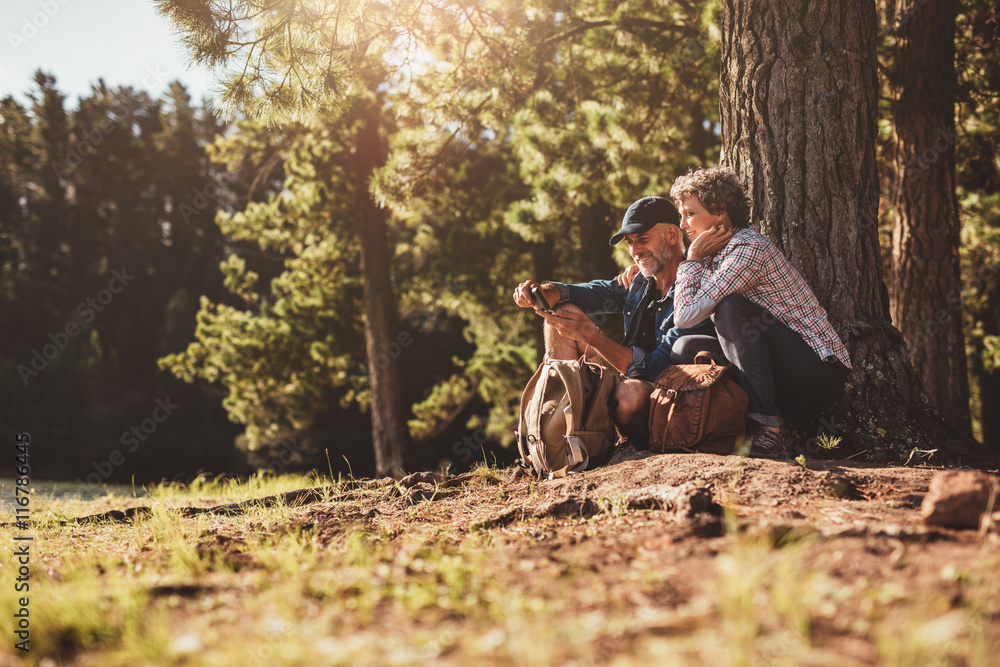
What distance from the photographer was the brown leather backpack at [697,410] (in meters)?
2.92

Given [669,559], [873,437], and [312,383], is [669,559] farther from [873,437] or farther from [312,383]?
[312,383]

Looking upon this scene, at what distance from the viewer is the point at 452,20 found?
5305mm

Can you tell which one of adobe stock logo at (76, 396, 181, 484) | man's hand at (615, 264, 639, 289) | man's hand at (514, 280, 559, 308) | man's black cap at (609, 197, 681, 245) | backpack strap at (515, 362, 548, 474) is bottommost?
adobe stock logo at (76, 396, 181, 484)

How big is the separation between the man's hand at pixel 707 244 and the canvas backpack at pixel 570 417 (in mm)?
710

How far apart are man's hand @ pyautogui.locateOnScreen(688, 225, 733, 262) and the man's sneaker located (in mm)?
878

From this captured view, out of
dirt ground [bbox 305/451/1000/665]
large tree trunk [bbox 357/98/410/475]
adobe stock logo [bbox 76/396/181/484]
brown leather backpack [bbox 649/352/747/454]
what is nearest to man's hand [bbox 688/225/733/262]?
brown leather backpack [bbox 649/352/747/454]

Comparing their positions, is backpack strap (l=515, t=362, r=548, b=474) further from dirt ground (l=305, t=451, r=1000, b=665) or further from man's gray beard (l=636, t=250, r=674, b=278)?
man's gray beard (l=636, t=250, r=674, b=278)

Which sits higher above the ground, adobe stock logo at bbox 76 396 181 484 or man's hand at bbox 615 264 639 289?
man's hand at bbox 615 264 639 289

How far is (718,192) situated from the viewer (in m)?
3.19

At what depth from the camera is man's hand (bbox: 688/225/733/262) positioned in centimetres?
312

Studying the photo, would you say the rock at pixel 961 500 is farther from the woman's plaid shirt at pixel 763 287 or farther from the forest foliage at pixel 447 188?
the forest foliage at pixel 447 188

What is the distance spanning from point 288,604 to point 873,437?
302 centimetres

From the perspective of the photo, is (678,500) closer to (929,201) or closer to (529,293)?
(529,293)

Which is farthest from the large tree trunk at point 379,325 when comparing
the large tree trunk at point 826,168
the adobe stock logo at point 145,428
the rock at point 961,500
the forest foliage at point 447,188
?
the adobe stock logo at point 145,428
